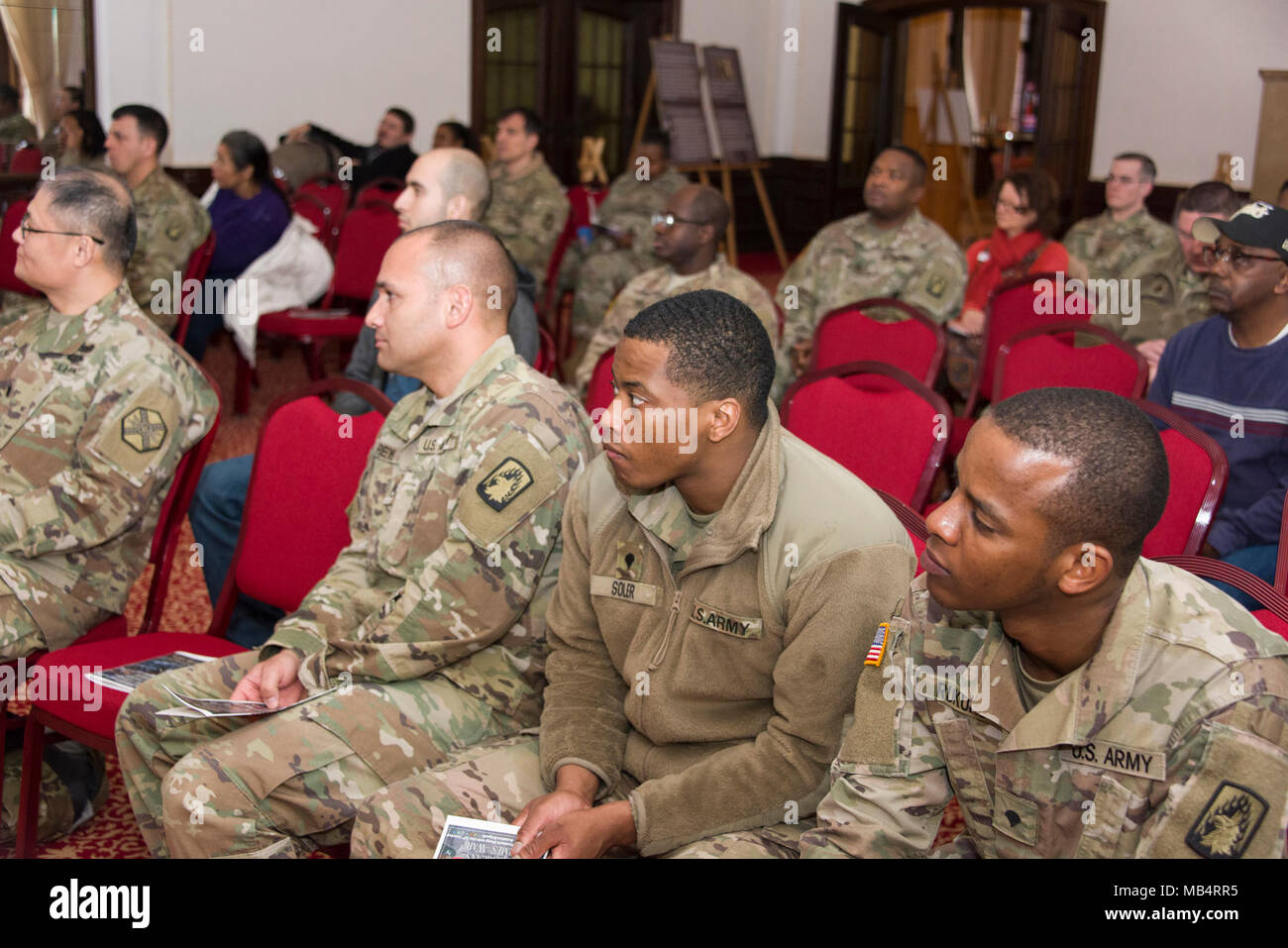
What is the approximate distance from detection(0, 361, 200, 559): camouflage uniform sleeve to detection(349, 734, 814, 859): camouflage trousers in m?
0.87

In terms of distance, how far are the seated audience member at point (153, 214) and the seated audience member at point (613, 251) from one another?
1899mm

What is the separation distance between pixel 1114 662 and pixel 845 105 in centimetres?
1074

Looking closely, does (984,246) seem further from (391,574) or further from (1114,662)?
(1114,662)

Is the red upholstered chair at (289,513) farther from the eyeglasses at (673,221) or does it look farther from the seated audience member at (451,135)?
the seated audience member at (451,135)

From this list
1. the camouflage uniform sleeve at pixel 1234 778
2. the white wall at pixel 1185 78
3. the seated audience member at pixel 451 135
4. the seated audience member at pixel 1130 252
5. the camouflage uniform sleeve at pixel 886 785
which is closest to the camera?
the camouflage uniform sleeve at pixel 1234 778

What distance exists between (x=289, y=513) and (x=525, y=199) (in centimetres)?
424

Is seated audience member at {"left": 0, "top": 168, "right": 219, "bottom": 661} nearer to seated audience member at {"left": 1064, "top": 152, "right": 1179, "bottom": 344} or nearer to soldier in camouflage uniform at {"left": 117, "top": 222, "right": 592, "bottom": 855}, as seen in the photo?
soldier in camouflage uniform at {"left": 117, "top": 222, "right": 592, "bottom": 855}

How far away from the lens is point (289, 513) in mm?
2293

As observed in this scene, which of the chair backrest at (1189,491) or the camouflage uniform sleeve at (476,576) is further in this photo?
the chair backrest at (1189,491)

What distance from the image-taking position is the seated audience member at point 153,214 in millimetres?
5047

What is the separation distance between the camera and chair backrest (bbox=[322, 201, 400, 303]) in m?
5.63

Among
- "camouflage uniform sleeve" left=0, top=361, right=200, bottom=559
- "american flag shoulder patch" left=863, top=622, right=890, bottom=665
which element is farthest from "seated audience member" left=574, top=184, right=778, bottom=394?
"american flag shoulder patch" left=863, top=622, right=890, bottom=665

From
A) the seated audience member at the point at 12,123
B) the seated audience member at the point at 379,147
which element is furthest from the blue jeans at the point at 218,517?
the seated audience member at the point at 379,147

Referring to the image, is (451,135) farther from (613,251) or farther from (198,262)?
(198,262)
